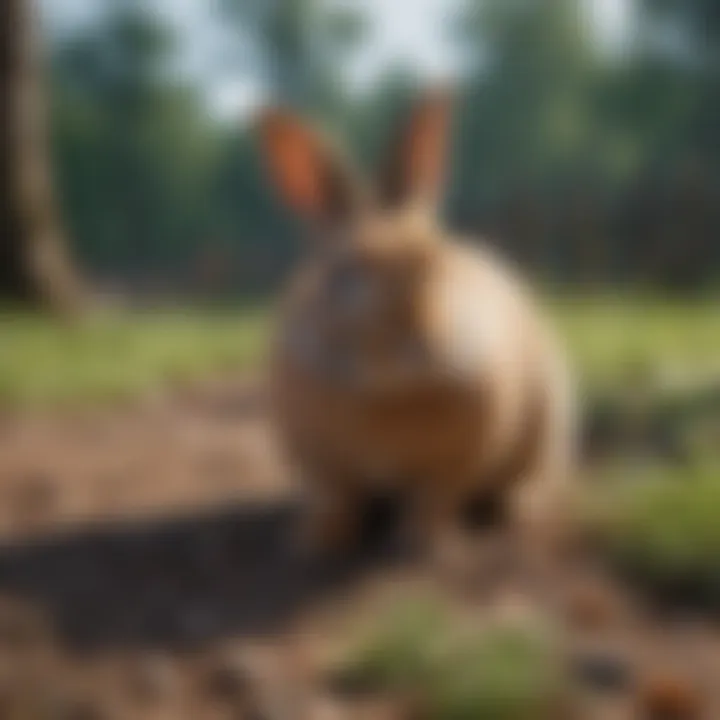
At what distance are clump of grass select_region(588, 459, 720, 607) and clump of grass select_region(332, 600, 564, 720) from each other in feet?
0.99

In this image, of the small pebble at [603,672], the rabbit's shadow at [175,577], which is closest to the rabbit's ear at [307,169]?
the rabbit's shadow at [175,577]

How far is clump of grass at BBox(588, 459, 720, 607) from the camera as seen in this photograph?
1959 millimetres

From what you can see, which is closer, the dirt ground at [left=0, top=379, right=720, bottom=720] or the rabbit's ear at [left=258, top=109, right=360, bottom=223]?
the dirt ground at [left=0, top=379, right=720, bottom=720]

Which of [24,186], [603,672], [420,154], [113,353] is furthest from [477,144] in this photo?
[603,672]

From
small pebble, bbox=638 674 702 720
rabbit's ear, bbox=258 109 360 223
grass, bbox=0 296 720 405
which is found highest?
grass, bbox=0 296 720 405

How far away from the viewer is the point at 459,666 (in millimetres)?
1628

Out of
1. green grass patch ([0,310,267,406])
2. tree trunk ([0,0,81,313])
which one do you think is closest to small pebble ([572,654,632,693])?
green grass patch ([0,310,267,406])

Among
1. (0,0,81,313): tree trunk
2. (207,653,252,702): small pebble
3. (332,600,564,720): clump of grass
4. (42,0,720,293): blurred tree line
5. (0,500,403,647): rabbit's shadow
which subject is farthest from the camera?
(42,0,720,293): blurred tree line

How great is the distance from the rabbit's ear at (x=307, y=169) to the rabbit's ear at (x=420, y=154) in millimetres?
54

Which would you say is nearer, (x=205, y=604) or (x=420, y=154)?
(x=205, y=604)

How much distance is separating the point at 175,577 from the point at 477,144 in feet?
13.6

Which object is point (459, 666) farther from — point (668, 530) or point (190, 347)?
point (190, 347)

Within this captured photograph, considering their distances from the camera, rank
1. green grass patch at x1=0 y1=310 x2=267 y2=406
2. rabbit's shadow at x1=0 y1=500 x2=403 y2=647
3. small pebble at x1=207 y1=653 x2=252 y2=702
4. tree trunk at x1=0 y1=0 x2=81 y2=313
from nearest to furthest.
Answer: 1. small pebble at x1=207 y1=653 x2=252 y2=702
2. rabbit's shadow at x1=0 y1=500 x2=403 y2=647
3. green grass patch at x1=0 y1=310 x2=267 y2=406
4. tree trunk at x1=0 y1=0 x2=81 y2=313

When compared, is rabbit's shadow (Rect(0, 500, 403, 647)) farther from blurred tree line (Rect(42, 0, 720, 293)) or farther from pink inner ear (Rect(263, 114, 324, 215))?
blurred tree line (Rect(42, 0, 720, 293))
